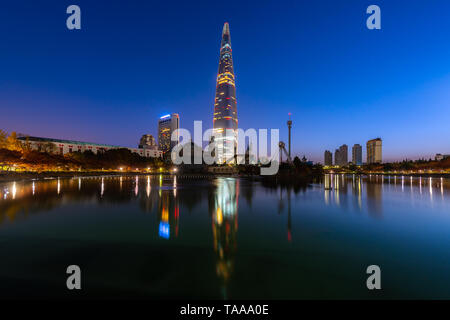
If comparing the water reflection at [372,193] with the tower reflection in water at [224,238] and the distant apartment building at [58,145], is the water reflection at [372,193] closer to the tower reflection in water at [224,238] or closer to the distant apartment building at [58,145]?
the tower reflection in water at [224,238]

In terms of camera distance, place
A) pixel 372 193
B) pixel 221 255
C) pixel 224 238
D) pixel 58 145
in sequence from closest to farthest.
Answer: pixel 221 255, pixel 224 238, pixel 372 193, pixel 58 145

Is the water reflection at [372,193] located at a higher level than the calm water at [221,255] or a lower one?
lower

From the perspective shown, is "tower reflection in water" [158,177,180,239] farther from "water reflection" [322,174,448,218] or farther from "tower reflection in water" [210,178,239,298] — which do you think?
"water reflection" [322,174,448,218]

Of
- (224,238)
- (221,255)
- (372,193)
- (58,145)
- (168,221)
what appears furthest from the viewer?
(58,145)

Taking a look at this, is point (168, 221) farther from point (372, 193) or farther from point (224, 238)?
point (372, 193)

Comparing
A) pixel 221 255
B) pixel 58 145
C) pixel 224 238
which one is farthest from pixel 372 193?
pixel 58 145

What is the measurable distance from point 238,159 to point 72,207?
133 m

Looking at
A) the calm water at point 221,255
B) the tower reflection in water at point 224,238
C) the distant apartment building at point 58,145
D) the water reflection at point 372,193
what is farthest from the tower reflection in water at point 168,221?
the distant apartment building at point 58,145

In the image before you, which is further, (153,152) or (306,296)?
(153,152)
